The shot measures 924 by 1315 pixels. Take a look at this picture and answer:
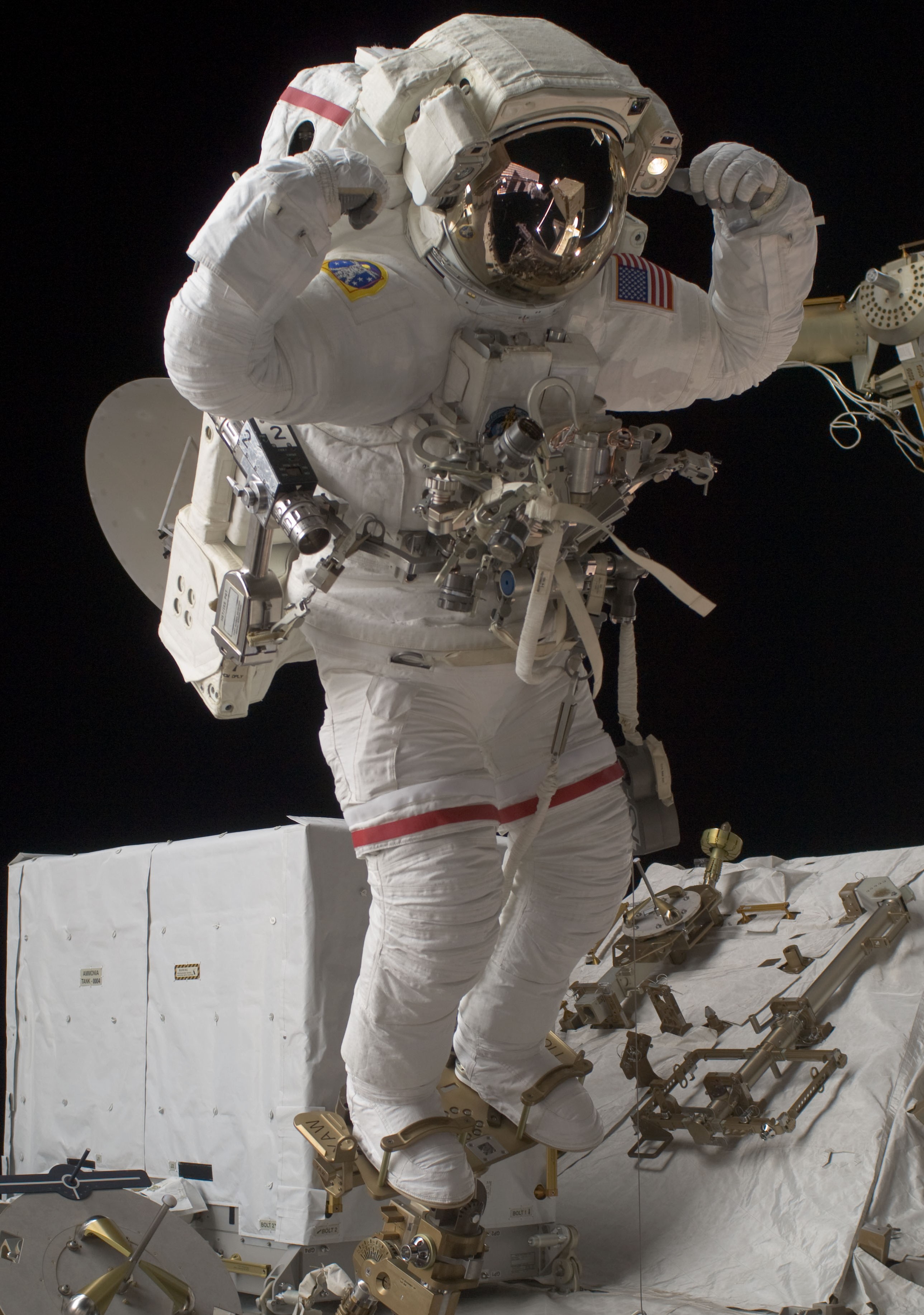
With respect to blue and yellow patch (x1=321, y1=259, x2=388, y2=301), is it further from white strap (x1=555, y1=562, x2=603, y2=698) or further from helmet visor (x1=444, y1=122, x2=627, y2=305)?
white strap (x1=555, y1=562, x2=603, y2=698)

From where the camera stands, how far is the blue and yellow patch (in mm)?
1730

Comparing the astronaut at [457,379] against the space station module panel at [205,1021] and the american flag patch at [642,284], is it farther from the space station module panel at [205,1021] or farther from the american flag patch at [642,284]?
the space station module panel at [205,1021]

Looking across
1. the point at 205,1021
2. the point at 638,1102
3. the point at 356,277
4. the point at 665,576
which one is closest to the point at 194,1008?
the point at 205,1021

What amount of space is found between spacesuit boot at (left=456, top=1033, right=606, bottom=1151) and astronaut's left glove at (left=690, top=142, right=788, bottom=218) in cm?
144

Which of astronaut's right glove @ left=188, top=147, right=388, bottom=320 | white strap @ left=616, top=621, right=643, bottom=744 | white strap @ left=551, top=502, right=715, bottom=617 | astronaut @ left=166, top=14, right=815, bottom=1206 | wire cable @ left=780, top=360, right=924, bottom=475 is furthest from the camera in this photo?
wire cable @ left=780, top=360, right=924, bottom=475

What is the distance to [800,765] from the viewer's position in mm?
3711

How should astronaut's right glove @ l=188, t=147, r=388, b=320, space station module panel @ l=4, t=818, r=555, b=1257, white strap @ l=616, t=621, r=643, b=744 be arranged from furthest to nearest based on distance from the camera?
space station module panel @ l=4, t=818, r=555, b=1257
white strap @ l=616, t=621, r=643, b=744
astronaut's right glove @ l=188, t=147, r=388, b=320

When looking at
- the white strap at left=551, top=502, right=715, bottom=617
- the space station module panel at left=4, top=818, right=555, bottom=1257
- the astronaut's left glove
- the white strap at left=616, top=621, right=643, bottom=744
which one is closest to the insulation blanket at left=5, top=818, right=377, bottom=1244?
the space station module panel at left=4, top=818, right=555, bottom=1257

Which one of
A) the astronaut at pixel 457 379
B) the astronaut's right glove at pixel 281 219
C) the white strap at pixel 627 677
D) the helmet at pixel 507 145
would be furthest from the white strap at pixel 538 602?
the astronaut's right glove at pixel 281 219

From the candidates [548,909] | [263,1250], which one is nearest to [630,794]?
[548,909]

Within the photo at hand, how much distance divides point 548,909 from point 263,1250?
0.84 m

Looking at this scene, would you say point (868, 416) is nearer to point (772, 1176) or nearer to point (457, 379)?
point (457, 379)

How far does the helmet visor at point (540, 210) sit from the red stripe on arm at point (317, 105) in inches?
10.0

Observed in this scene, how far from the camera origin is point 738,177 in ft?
5.86
